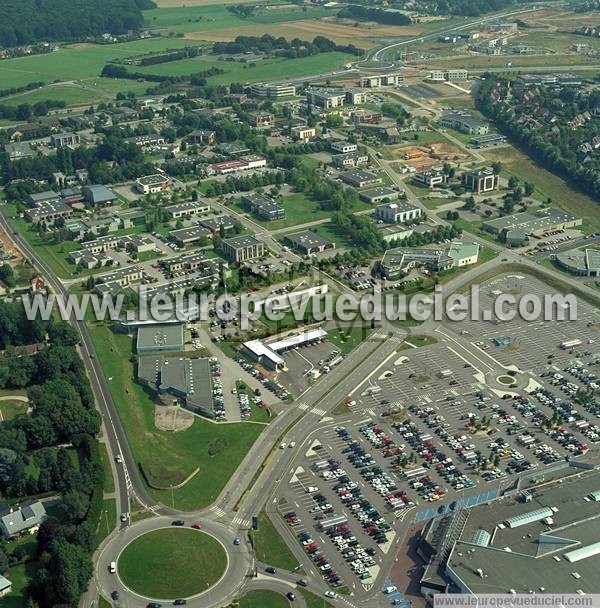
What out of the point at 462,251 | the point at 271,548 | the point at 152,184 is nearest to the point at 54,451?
the point at 271,548

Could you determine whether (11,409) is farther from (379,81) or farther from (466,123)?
(379,81)

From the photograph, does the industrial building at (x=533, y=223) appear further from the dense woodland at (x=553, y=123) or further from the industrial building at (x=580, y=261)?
the dense woodland at (x=553, y=123)

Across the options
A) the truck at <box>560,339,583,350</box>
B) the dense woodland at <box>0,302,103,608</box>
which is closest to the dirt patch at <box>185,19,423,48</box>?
the truck at <box>560,339,583,350</box>

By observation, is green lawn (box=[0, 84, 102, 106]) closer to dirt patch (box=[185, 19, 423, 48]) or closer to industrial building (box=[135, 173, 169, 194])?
industrial building (box=[135, 173, 169, 194])


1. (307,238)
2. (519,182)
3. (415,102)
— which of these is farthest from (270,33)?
(307,238)

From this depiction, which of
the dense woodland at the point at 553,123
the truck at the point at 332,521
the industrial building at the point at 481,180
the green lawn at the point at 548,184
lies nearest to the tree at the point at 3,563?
the truck at the point at 332,521
